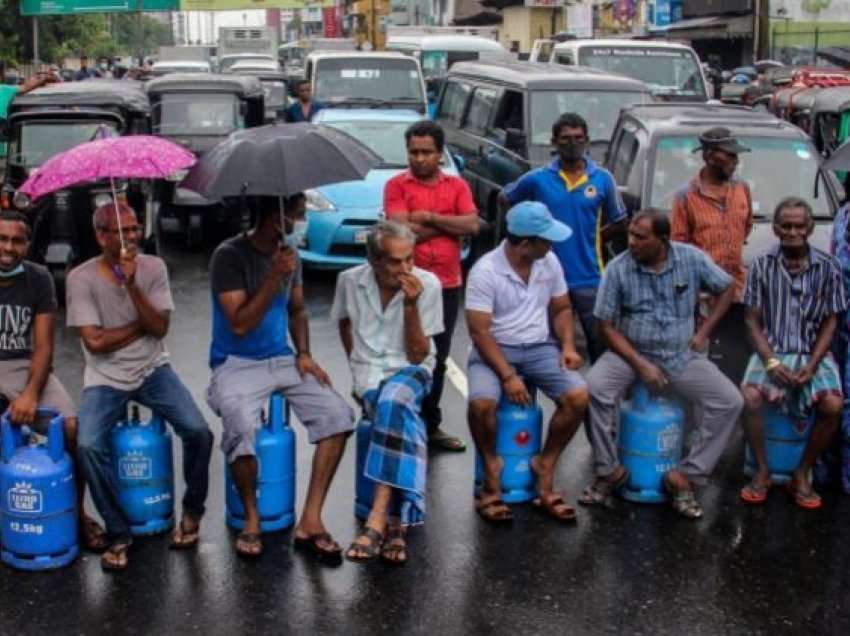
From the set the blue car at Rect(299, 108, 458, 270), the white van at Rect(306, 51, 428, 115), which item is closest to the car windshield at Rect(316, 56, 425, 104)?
the white van at Rect(306, 51, 428, 115)

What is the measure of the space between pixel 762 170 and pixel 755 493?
3530 mm

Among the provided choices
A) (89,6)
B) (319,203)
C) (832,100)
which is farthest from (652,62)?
(89,6)

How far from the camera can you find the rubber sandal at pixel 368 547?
5.52m

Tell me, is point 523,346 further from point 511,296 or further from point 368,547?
point 368,547

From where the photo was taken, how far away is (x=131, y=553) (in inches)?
221

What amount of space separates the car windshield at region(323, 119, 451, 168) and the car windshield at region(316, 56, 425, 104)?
5394 mm

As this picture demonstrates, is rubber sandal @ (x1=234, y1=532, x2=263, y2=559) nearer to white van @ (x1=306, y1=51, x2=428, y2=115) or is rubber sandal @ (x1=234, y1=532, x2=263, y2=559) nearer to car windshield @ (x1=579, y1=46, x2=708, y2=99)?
car windshield @ (x1=579, y1=46, x2=708, y2=99)

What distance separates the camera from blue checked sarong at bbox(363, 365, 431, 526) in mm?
5605

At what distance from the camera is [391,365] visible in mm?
5863

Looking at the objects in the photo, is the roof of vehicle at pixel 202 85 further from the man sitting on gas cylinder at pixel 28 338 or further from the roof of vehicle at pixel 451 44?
the roof of vehicle at pixel 451 44

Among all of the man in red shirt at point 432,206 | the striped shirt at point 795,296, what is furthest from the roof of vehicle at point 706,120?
the man in red shirt at point 432,206

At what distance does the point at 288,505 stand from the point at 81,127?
297 inches

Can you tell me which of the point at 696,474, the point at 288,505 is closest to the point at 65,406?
the point at 288,505

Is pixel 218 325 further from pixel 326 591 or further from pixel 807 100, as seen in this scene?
pixel 807 100
